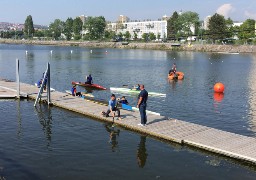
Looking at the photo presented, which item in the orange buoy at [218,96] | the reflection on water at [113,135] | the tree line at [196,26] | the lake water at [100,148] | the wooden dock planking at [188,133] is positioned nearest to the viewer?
the lake water at [100,148]

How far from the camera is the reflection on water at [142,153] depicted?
1697 cm

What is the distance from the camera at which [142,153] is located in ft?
59.9

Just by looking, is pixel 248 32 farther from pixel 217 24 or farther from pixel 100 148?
pixel 100 148

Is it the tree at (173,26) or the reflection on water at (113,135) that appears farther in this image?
the tree at (173,26)

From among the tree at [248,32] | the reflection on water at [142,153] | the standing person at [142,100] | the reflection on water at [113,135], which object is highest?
the tree at [248,32]

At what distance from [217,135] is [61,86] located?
27.9m

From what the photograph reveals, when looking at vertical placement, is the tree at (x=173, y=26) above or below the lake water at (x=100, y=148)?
above

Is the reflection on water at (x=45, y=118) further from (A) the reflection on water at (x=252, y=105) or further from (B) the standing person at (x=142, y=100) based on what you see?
(A) the reflection on water at (x=252, y=105)

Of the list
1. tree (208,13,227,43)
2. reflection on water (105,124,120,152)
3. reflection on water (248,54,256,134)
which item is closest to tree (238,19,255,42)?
tree (208,13,227,43)

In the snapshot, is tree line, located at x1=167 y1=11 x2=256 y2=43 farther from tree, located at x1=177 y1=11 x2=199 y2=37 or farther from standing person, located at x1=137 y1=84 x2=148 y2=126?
standing person, located at x1=137 y1=84 x2=148 y2=126

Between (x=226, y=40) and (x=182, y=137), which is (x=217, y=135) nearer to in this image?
(x=182, y=137)

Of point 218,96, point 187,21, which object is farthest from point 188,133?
point 187,21

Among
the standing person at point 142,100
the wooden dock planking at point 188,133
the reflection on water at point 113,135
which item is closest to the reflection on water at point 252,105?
the wooden dock planking at point 188,133

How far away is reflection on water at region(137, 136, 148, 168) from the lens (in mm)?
16969
